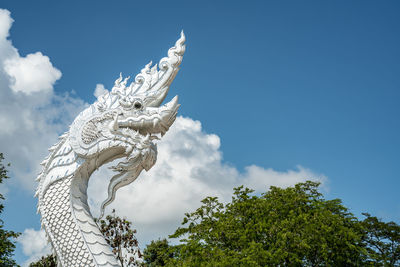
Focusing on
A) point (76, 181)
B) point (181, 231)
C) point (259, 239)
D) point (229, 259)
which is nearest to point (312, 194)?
point (259, 239)

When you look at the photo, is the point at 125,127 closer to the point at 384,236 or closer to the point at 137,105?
the point at 137,105

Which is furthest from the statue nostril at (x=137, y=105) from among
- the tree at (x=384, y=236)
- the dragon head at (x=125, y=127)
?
the tree at (x=384, y=236)

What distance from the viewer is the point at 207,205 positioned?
571 inches

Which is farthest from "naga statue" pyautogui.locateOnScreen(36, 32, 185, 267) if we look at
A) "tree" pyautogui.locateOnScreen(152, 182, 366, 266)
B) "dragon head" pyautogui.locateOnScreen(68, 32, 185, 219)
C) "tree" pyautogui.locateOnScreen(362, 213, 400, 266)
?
"tree" pyautogui.locateOnScreen(362, 213, 400, 266)

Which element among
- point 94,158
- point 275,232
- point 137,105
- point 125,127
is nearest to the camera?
point 94,158

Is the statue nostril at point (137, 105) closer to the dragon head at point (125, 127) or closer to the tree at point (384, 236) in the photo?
the dragon head at point (125, 127)

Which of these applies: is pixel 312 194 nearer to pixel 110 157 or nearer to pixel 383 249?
pixel 383 249

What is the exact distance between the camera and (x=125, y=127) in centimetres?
569

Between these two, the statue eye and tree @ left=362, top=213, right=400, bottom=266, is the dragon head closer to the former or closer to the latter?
the statue eye

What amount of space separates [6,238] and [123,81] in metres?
8.11

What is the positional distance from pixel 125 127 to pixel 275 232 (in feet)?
27.8

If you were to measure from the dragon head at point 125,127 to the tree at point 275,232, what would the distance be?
580 cm

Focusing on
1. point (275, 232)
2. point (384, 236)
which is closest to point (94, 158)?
point (275, 232)

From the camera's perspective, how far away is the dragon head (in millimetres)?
5566
